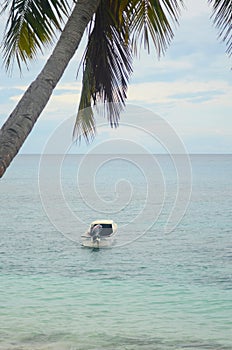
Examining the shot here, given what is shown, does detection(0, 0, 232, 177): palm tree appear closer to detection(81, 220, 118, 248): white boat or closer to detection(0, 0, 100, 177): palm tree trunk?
detection(0, 0, 100, 177): palm tree trunk

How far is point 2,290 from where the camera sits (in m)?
23.2

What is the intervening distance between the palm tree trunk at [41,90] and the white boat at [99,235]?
2788 centimetres

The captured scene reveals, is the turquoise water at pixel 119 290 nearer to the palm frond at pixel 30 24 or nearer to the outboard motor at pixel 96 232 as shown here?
the outboard motor at pixel 96 232

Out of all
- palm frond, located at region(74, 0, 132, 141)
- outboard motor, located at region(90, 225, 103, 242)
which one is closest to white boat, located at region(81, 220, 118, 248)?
outboard motor, located at region(90, 225, 103, 242)

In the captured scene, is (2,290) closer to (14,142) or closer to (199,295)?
(199,295)

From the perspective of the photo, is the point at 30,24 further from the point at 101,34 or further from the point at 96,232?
the point at 96,232

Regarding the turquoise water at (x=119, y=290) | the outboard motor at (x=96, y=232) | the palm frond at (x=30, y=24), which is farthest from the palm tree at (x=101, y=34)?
the outboard motor at (x=96, y=232)

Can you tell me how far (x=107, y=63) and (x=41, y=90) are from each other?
243 cm

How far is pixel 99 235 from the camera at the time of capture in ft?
115

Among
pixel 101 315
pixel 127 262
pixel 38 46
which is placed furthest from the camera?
pixel 127 262

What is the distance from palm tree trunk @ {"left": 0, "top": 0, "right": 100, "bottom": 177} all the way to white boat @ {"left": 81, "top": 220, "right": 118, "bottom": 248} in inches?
1098

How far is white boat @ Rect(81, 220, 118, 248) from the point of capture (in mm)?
33456

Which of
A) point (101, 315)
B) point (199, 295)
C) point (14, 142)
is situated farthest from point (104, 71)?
point (199, 295)

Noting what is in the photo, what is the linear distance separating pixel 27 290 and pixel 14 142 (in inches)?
770
